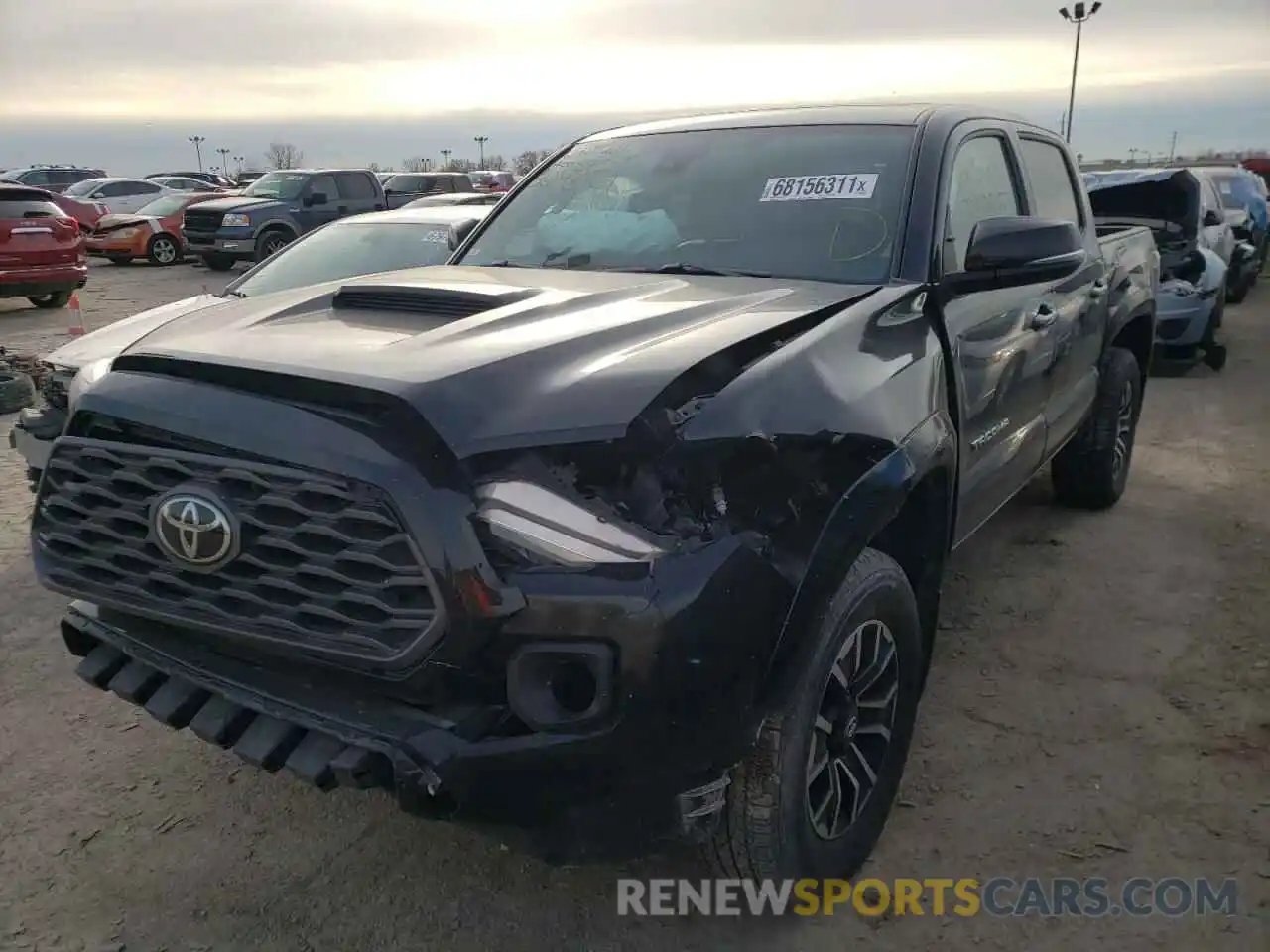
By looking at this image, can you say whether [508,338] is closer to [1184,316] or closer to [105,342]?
[105,342]

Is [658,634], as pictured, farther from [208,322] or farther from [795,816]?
[208,322]

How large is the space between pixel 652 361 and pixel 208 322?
3.89 ft

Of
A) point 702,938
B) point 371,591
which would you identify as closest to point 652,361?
point 371,591

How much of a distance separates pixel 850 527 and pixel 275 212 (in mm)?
18247

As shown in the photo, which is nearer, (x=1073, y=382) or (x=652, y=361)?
(x=652, y=361)

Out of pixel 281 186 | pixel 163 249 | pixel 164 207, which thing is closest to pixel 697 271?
pixel 281 186

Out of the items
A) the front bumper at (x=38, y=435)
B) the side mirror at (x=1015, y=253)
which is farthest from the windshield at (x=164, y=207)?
the side mirror at (x=1015, y=253)

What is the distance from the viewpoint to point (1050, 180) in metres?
4.27

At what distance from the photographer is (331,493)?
188 cm

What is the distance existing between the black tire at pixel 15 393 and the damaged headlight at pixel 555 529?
7544mm

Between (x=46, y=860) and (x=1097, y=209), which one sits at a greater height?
(x=1097, y=209)

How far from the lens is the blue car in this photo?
30.2 ft

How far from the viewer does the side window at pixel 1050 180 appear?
4012 mm

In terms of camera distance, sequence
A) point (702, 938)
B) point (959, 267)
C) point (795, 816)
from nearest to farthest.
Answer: point (795, 816), point (702, 938), point (959, 267)
